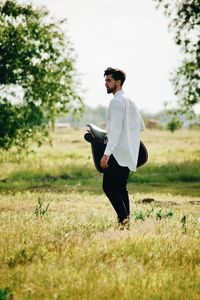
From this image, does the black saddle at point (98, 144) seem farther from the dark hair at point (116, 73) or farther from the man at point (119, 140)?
the dark hair at point (116, 73)

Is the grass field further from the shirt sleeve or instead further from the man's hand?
the shirt sleeve

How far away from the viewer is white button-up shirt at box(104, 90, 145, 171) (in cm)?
761

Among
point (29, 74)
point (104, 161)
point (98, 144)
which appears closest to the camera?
point (104, 161)

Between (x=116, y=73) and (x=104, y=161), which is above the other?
(x=116, y=73)

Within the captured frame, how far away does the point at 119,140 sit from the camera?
786cm

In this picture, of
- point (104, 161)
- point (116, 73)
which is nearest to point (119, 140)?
point (104, 161)

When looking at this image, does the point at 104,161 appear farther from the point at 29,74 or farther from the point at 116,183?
the point at 29,74

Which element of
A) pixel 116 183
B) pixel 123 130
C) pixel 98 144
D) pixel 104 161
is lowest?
pixel 116 183

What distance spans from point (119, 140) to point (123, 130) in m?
0.17

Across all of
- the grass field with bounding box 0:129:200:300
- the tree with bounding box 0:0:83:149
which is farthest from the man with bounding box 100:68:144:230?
the tree with bounding box 0:0:83:149

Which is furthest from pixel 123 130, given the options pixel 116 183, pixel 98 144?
pixel 116 183

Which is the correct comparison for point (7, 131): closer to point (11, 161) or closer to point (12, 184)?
point (12, 184)

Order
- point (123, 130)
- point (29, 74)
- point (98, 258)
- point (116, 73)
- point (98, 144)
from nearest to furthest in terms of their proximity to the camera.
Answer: point (98, 258) → point (116, 73) → point (123, 130) → point (98, 144) → point (29, 74)

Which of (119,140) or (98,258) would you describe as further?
(119,140)
